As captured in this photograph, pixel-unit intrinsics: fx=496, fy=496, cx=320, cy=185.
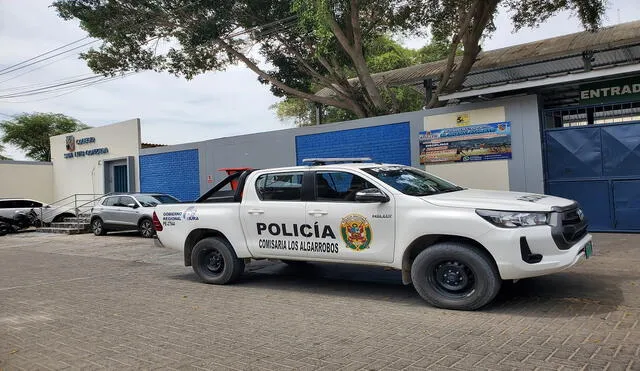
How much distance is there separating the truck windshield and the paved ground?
136 centimetres

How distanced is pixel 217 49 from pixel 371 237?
14277 millimetres

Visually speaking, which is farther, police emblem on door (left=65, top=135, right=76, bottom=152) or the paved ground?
police emblem on door (left=65, top=135, right=76, bottom=152)

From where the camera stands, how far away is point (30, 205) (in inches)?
842

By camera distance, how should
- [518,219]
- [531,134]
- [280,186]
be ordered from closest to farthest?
1. [518,219]
2. [280,186]
3. [531,134]

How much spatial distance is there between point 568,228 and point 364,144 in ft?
29.3

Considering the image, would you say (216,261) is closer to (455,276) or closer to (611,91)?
(455,276)

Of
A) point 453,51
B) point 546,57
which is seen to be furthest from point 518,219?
point 546,57

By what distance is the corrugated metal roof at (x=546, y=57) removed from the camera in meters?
13.7

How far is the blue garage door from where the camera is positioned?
33.9 ft

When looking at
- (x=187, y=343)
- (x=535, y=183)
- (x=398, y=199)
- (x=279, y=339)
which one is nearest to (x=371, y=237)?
(x=398, y=199)

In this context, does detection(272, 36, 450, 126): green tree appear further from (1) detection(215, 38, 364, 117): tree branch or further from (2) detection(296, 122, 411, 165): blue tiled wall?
(2) detection(296, 122, 411, 165): blue tiled wall

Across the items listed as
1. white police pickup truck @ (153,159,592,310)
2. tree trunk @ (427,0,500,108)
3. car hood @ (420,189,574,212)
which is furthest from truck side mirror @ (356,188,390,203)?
tree trunk @ (427,0,500,108)

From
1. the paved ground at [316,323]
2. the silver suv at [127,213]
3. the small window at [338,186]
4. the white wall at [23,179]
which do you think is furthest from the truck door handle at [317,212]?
the white wall at [23,179]

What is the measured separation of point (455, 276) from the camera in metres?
5.45
